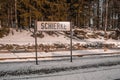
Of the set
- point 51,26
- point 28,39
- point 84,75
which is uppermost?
point 51,26

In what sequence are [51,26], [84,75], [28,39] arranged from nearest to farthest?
[84,75] < [51,26] < [28,39]

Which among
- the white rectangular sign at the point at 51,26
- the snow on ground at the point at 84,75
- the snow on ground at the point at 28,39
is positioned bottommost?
the snow on ground at the point at 84,75

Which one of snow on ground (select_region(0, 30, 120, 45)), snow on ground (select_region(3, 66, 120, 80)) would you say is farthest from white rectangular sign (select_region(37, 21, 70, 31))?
snow on ground (select_region(0, 30, 120, 45))

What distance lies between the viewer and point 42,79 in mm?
10008

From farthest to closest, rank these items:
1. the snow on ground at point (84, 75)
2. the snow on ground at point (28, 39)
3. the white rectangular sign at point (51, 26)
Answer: the snow on ground at point (28, 39) < the white rectangular sign at point (51, 26) < the snow on ground at point (84, 75)

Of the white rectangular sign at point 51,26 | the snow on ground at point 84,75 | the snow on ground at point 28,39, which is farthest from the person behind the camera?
the snow on ground at point 28,39

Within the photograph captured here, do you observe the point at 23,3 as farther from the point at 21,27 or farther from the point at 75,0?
the point at 75,0

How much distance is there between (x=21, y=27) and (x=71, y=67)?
25.5m

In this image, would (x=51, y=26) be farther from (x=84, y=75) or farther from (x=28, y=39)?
(x=28, y=39)

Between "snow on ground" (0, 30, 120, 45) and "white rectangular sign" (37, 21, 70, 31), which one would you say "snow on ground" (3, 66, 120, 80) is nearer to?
"white rectangular sign" (37, 21, 70, 31)

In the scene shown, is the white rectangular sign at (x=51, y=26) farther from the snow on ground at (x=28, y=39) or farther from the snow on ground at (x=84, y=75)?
the snow on ground at (x=28, y=39)

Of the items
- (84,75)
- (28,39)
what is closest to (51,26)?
(84,75)

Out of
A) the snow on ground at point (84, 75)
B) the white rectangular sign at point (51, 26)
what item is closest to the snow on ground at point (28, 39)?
the white rectangular sign at point (51, 26)

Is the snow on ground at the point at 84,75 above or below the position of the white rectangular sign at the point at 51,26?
below
